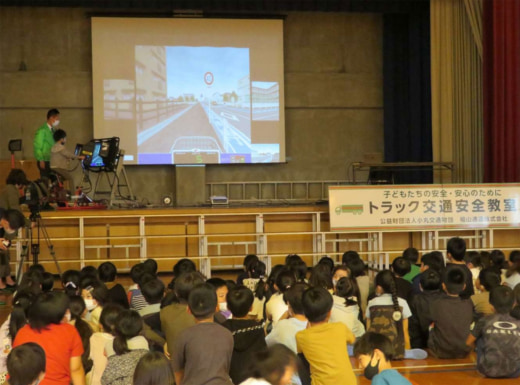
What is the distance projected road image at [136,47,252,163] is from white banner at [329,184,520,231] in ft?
15.7

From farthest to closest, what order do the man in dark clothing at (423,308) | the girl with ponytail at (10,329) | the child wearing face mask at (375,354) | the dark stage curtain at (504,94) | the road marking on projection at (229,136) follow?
1. the road marking on projection at (229,136)
2. the dark stage curtain at (504,94)
3. the man in dark clothing at (423,308)
4. the girl with ponytail at (10,329)
5. the child wearing face mask at (375,354)

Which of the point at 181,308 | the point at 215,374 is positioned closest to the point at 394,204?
the point at 181,308

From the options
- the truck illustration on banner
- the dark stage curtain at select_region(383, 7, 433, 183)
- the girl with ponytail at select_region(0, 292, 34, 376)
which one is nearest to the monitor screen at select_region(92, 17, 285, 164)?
the dark stage curtain at select_region(383, 7, 433, 183)

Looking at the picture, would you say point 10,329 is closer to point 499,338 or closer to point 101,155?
point 499,338

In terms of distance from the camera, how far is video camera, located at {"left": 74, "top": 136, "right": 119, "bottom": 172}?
32.1 ft

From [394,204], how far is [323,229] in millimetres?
1075

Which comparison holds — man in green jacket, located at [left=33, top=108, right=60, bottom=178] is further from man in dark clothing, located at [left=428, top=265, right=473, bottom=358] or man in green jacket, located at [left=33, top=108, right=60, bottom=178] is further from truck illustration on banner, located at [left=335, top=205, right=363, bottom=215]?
man in dark clothing, located at [left=428, top=265, right=473, bottom=358]

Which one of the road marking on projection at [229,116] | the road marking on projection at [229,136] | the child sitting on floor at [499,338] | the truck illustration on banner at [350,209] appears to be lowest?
the child sitting on floor at [499,338]

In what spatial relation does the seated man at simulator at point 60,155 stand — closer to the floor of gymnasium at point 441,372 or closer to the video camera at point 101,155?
the video camera at point 101,155

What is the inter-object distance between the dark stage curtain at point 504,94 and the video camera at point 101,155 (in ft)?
18.5

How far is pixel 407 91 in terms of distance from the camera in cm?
1384

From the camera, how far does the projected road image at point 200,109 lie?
1336 centimetres

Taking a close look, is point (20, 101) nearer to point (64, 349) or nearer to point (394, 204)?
point (394, 204)

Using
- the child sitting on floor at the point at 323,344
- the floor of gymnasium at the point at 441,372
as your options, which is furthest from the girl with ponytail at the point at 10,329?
the floor of gymnasium at the point at 441,372
